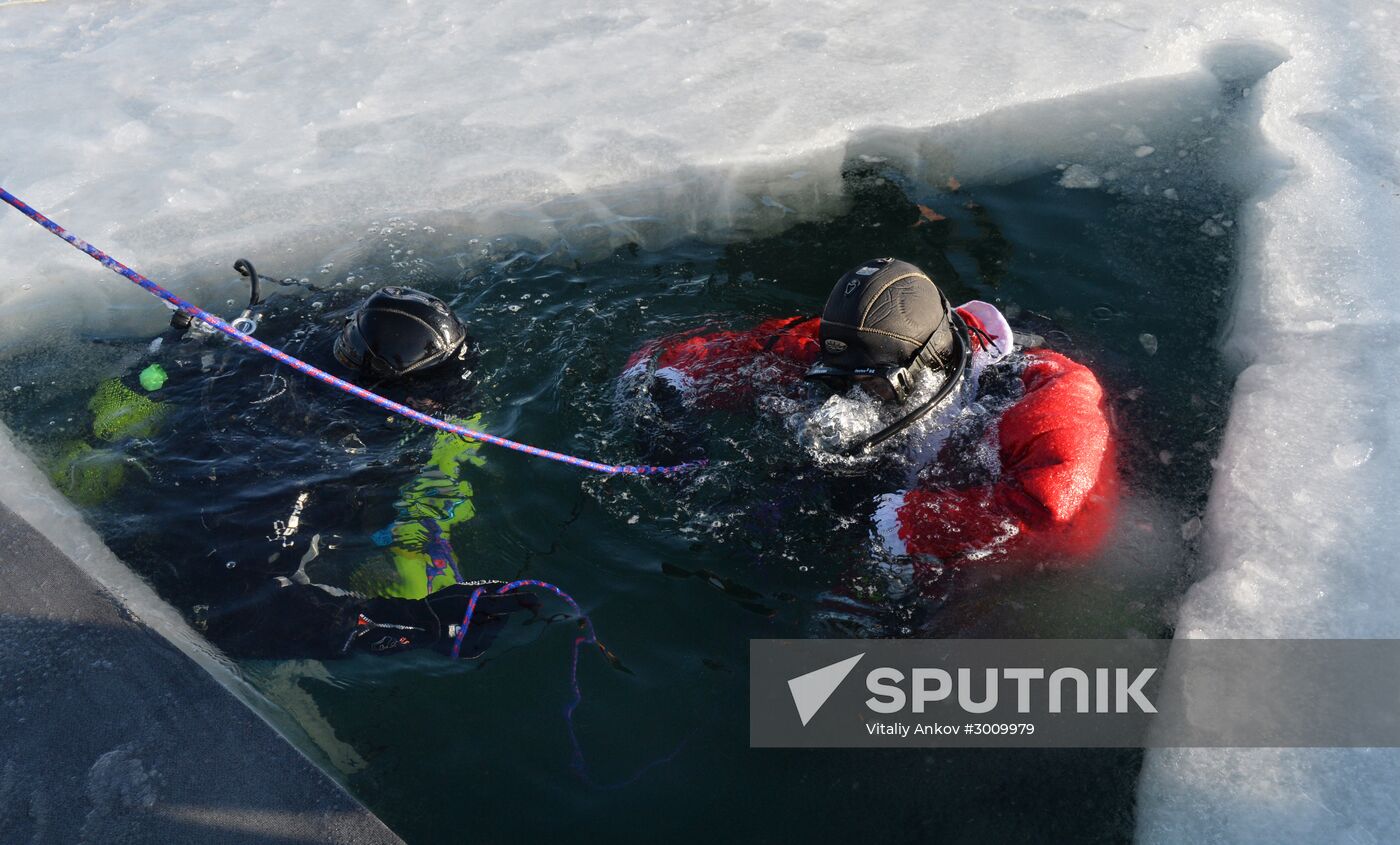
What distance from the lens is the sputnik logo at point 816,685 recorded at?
2.86 metres

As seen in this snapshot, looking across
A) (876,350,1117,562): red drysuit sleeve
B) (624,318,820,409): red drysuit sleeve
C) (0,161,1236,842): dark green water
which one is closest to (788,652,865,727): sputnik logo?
(0,161,1236,842): dark green water

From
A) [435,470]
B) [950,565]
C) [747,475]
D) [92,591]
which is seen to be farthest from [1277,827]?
[92,591]

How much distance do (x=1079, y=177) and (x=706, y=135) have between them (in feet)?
6.43

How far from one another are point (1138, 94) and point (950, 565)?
3644 millimetres

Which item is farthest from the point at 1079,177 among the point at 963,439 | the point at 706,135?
the point at 963,439

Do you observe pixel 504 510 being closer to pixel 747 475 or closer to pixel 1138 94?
pixel 747 475

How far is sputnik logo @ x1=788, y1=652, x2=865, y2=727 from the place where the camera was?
286 cm

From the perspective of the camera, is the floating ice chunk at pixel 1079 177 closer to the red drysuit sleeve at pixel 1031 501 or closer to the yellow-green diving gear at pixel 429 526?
the red drysuit sleeve at pixel 1031 501

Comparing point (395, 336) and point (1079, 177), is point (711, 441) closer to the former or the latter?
point (395, 336)

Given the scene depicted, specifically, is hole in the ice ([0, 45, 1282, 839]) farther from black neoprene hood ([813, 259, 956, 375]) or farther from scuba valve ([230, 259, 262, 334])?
black neoprene hood ([813, 259, 956, 375])

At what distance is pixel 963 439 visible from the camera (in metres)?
3.48

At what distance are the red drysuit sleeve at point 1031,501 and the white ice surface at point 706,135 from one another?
450 millimetres

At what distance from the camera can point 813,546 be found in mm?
3342

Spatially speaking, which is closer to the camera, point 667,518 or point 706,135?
point 667,518
